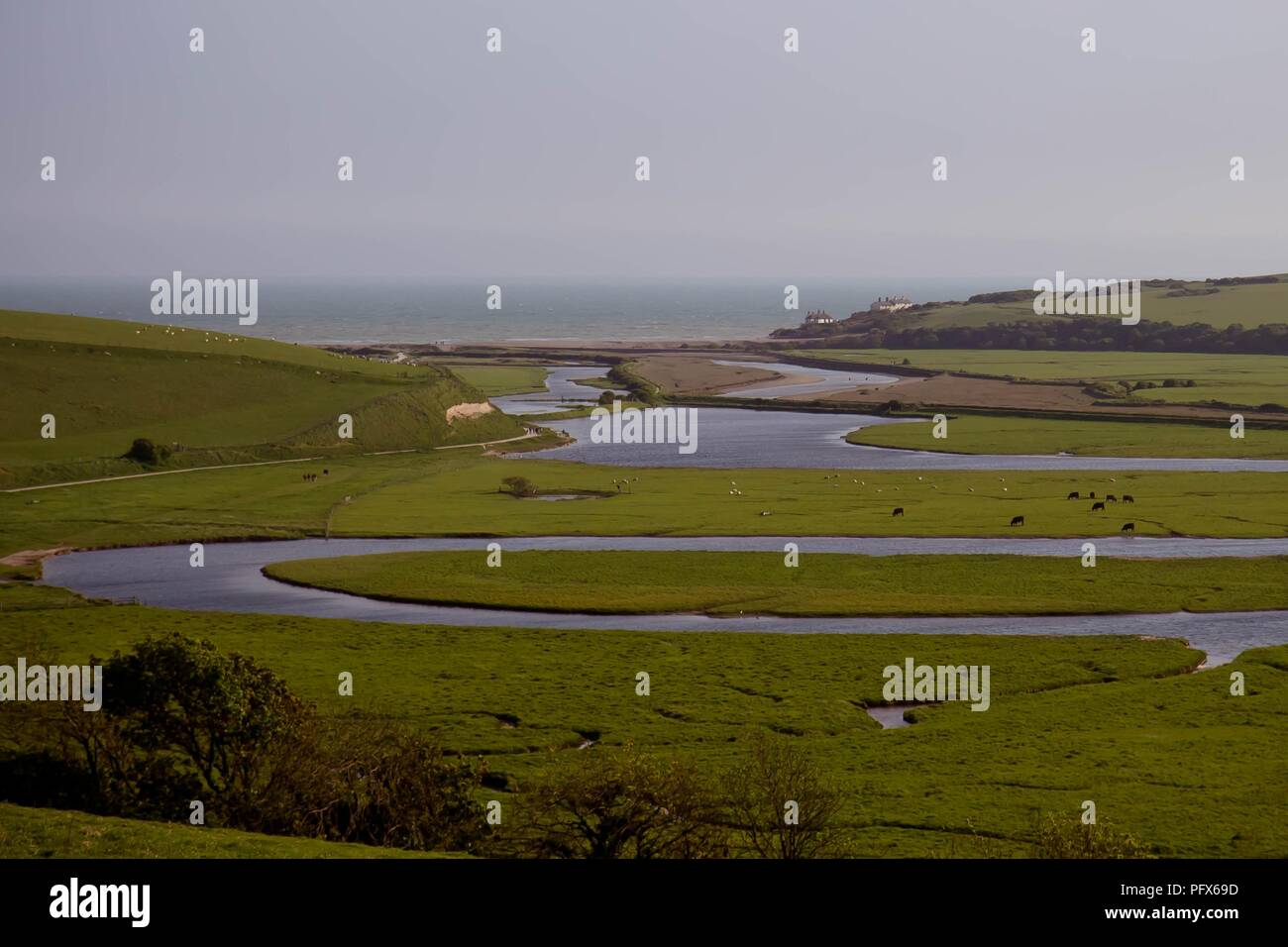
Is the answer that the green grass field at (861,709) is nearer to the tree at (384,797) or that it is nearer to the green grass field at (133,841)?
the tree at (384,797)

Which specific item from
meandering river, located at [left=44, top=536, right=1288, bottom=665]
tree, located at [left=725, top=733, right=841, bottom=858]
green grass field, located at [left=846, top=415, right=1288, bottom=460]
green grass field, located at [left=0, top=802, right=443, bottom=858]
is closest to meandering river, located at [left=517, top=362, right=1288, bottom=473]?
green grass field, located at [left=846, top=415, right=1288, bottom=460]

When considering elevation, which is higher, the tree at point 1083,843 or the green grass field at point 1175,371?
the green grass field at point 1175,371

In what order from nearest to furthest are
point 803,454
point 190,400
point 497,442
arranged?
point 190,400
point 803,454
point 497,442

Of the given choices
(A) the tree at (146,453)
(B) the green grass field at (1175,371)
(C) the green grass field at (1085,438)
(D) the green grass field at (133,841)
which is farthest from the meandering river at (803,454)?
(D) the green grass field at (133,841)

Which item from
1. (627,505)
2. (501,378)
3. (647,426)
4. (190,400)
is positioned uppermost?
(501,378)

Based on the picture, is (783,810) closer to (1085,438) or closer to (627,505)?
(627,505)

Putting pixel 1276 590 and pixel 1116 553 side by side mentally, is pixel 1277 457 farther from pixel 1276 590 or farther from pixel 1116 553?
pixel 1276 590

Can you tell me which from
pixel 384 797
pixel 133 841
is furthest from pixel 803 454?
pixel 133 841
